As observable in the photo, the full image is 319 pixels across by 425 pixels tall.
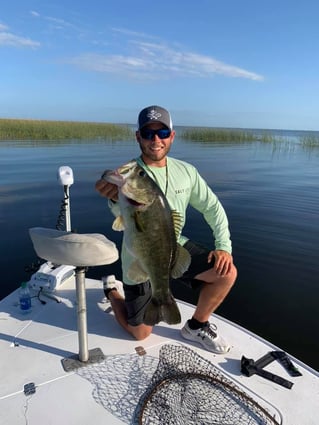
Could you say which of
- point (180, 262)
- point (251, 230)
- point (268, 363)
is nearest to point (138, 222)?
point (180, 262)

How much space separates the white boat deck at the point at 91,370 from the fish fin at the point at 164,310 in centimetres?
51

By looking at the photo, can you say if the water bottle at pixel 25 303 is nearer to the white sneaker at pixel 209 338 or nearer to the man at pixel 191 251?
the man at pixel 191 251

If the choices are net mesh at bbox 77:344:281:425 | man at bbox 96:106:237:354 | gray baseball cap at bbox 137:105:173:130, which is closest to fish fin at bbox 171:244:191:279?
man at bbox 96:106:237:354

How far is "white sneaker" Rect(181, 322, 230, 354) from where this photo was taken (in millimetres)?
3354

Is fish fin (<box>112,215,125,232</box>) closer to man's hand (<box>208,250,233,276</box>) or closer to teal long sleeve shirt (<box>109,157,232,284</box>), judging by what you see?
teal long sleeve shirt (<box>109,157,232,284</box>)

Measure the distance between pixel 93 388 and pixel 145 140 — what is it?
2.31 metres

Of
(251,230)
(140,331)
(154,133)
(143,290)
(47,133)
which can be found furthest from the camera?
(47,133)

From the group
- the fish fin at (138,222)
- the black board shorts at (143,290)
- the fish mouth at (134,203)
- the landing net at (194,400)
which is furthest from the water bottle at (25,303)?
the fish mouth at (134,203)

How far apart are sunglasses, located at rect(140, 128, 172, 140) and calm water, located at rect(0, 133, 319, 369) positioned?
3.43 meters

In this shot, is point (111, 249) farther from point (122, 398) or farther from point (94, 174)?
point (94, 174)

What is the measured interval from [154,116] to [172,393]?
247 cm

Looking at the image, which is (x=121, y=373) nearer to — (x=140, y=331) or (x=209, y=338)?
(x=140, y=331)

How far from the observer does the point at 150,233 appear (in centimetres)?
258

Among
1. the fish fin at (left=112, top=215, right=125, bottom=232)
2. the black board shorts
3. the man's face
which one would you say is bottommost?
the black board shorts
